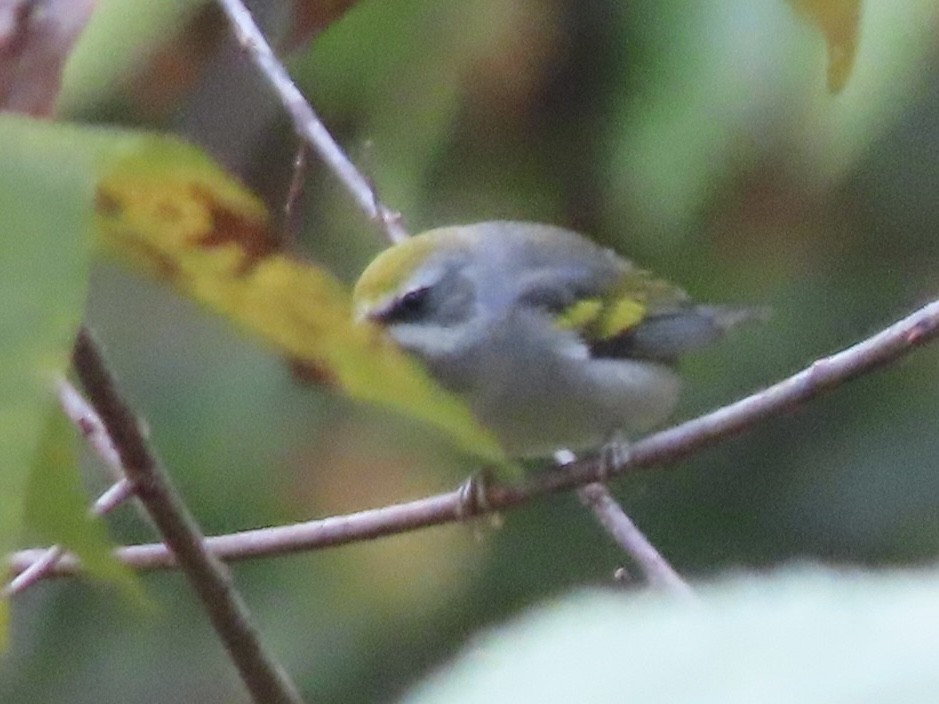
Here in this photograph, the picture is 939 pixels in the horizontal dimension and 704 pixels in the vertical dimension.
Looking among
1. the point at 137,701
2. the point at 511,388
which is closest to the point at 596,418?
the point at 511,388

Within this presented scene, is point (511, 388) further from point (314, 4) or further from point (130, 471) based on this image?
point (314, 4)

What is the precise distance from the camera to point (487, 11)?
1554mm

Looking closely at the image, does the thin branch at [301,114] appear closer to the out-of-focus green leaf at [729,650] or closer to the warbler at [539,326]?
the warbler at [539,326]

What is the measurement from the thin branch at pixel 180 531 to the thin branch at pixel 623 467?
19 cm

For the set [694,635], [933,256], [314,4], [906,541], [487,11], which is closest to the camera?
[694,635]

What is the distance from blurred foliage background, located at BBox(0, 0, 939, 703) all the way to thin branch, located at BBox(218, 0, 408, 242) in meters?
0.30

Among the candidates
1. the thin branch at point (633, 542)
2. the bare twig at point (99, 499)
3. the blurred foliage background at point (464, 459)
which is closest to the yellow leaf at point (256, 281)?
the bare twig at point (99, 499)

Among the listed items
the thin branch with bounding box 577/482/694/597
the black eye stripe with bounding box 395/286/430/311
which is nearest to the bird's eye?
the black eye stripe with bounding box 395/286/430/311

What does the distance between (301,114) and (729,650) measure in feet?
3.46

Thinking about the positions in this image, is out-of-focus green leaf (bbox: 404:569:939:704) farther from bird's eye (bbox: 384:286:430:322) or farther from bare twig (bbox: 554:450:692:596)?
bird's eye (bbox: 384:286:430:322)

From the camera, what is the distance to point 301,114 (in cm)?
121

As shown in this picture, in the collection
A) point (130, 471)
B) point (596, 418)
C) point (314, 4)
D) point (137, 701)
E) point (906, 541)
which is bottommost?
point (906, 541)

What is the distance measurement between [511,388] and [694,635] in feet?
4.45

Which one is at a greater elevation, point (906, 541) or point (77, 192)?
point (77, 192)
